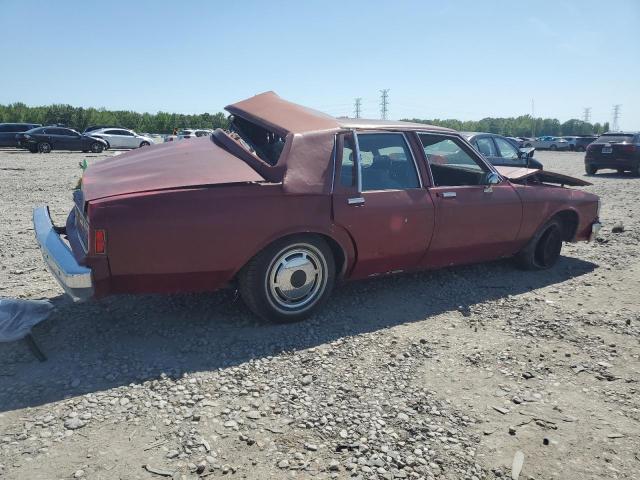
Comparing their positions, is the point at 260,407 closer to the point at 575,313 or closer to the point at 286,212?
the point at 286,212

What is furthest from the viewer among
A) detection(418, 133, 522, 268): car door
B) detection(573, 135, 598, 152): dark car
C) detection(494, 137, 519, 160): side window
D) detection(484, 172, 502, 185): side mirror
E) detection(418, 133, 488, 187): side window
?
detection(573, 135, 598, 152): dark car

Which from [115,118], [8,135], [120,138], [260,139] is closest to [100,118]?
[115,118]

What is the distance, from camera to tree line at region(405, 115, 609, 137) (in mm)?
72938

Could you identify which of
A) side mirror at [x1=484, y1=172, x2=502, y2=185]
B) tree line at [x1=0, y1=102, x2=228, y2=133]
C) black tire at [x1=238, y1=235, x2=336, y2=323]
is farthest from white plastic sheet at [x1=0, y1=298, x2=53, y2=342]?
tree line at [x1=0, y1=102, x2=228, y2=133]

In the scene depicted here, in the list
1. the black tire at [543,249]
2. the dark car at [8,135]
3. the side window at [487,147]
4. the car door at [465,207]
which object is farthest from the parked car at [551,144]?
the car door at [465,207]

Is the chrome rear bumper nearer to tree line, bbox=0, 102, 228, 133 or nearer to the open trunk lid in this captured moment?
the open trunk lid

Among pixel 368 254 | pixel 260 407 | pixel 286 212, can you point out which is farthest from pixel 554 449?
pixel 286 212

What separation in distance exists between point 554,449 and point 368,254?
189 cm

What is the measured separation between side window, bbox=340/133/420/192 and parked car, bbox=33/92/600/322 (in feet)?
0.03

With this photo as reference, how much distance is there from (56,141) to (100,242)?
2601 cm

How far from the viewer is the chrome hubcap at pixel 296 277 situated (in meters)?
3.60

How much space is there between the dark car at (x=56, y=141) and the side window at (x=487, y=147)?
22.8m

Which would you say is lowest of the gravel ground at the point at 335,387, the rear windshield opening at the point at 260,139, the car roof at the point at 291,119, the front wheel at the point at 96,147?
the gravel ground at the point at 335,387

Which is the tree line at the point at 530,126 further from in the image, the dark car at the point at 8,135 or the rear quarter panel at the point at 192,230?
the rear quarter panel at the point at 192,230
